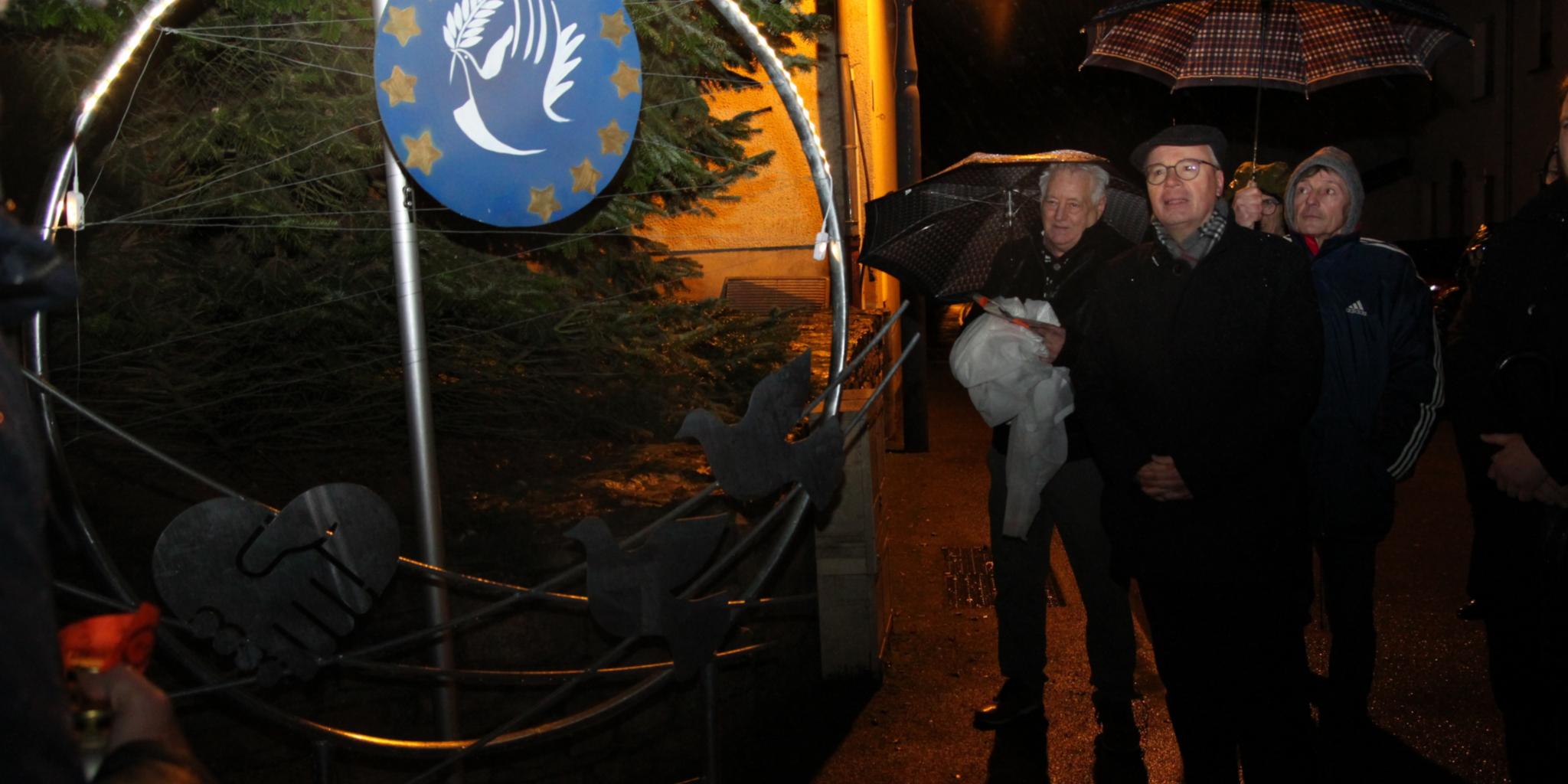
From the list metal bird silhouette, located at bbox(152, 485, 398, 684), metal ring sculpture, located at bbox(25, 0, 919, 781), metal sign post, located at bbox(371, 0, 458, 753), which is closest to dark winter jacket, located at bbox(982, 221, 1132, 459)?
metal ring sculpture, located at bbox(25, 0, 919, 781)

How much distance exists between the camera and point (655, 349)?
4.95m

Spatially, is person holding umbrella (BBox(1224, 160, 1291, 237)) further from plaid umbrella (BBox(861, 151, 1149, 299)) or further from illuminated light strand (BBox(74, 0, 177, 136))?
illuminated light strand (BBox(74, 0, 177, 136))

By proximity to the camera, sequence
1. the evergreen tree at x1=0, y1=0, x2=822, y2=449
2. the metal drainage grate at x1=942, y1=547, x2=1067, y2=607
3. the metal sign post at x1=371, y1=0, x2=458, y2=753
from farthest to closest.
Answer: the metal drainage grate at x1=942, y1=547, x2=1067, y2=607
the evergreen tree at x1=0, y1=0, x2=822, y2=449
the metal sign post at x1=371, y1=0, x2=458, y2=753

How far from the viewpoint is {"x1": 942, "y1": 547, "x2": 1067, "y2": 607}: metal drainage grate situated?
6.11 meters

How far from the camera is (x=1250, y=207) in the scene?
4.98 meters

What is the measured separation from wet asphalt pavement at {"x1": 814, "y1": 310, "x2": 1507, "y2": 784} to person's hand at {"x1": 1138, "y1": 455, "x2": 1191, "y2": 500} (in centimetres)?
128

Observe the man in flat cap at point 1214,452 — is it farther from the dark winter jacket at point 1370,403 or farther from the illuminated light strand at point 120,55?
the illuminated light strand at point 120,55

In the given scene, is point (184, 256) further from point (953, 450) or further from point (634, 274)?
point (953, 450)

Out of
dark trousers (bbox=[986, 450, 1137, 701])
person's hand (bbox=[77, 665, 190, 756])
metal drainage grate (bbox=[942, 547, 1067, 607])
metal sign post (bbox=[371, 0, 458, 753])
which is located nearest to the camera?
person's hand (bbox=[77, 665, 190, 756])

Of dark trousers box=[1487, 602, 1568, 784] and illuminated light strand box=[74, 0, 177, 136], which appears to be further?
dark trousers box=[1487, 602, 1568, 784]

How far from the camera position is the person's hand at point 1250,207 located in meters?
4.98

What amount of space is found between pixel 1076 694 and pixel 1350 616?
1.15m

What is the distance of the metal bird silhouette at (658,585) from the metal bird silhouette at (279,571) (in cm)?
41

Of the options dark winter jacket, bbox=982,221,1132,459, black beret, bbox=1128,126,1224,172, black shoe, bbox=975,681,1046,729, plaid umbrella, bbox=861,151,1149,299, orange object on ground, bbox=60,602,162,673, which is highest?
black beret, bbox=1128,126,1224,172
